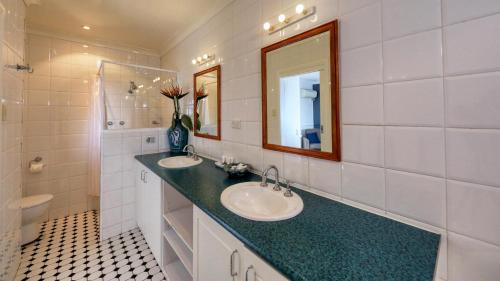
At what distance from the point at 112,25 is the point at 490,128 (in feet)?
9.71

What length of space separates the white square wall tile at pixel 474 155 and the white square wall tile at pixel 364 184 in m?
0.23

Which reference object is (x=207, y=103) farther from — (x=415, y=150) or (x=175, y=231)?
(x=415, y=150)

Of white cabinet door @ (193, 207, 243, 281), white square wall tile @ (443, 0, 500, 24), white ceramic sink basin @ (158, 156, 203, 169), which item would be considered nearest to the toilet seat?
white ceramic sink basin @ (158, 156, 203, 169)

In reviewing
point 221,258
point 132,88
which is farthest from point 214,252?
point 132,88

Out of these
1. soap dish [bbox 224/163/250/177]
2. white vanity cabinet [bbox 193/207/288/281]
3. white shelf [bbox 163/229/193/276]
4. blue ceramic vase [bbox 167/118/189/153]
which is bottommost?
white shelf [bbox 163/229/193/276]

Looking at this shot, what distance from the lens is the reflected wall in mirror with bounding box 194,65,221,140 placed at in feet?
6.11

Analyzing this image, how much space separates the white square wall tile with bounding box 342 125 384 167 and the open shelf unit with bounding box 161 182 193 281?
3.55 feet

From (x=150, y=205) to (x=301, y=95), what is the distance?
147 centimetres

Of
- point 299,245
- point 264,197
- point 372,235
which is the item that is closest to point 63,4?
point 264,197

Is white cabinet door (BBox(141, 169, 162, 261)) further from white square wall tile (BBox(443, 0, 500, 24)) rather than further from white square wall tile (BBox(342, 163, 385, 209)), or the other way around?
white square wall tile (BBox(443, 0, 500, 24))

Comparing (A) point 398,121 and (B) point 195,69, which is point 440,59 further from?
(B) point 195,69

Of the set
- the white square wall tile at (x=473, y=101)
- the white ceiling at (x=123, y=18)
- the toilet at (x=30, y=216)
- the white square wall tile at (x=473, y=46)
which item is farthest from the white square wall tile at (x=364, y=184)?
the toilet at (x=30, y=216)

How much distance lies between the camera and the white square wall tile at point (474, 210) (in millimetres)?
628

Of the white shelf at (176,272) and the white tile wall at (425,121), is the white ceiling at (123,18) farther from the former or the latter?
the white shelf at (176,272)
